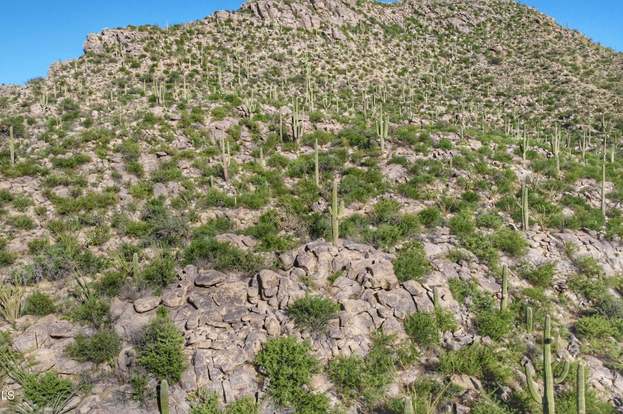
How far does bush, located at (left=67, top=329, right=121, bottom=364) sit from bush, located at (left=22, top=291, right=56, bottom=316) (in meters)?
1.44

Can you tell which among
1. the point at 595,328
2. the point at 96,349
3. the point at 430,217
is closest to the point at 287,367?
the point at 96,349

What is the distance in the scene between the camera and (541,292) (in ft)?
28.8

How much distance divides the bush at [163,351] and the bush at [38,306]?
2.50 m

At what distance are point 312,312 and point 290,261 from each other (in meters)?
1.82

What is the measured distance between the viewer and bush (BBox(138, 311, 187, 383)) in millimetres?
6383

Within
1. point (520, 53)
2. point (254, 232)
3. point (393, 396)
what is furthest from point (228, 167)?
point (520, 53)

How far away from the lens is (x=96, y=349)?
22.1 feet

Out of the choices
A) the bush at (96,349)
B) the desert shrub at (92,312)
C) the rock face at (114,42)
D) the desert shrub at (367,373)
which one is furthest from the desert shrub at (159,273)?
the rock face at (114,42)

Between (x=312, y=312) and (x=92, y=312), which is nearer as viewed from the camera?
(x=312, y=312)

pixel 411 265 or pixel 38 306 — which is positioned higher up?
pixel 411 265

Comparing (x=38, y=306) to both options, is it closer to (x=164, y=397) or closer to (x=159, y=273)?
(x=159, y=273)

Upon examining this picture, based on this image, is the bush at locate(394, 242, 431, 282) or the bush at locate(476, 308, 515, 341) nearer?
the bush at locate(476, 308, 515, 341)

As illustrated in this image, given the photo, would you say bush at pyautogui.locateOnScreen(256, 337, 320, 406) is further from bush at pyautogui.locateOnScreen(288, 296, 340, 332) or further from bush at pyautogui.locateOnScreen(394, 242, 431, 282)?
bush at pyautogui.locateOnScreen(394, 242, 431, 282)

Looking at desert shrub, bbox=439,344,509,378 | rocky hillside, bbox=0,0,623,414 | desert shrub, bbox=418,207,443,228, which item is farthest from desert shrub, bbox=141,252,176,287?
desert shrub, bbox=418,207,443,228
